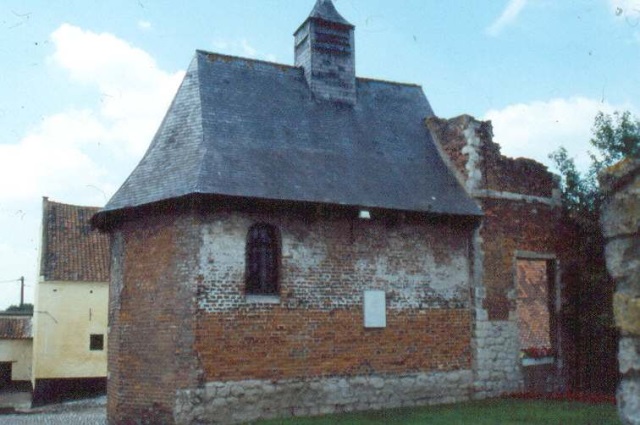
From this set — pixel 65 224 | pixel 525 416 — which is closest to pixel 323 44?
pixel 525 416

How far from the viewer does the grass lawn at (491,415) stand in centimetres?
1092

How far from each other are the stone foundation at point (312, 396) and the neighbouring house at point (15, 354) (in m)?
19.9

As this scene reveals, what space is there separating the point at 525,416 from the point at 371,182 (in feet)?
18.9

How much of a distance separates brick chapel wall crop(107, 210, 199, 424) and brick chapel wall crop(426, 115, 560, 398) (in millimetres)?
6624

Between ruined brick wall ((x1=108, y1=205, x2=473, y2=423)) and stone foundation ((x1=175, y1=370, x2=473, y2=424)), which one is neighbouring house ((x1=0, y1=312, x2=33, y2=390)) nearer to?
ruined brick wall ((x1=108, y1=205, x2=473, y2=423))

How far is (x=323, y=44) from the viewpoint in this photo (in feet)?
55.4

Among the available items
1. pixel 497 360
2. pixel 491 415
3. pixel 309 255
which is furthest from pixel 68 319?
pixel 491 415

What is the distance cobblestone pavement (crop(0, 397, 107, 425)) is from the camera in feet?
50.3

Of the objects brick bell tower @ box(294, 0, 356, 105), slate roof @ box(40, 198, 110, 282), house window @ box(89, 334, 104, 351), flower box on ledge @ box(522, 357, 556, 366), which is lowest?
house window @ box(89, 334, 104, 351)

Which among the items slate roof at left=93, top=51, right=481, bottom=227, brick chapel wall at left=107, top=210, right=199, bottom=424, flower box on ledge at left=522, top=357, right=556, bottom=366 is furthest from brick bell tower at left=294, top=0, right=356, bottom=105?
flower box on ledge at left=522, top=357, right=556, bottom=366

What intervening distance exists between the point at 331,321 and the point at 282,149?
12.8 ft

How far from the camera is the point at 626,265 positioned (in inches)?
145

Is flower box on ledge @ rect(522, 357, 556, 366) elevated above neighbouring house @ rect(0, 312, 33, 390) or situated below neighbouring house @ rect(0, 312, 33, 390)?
above

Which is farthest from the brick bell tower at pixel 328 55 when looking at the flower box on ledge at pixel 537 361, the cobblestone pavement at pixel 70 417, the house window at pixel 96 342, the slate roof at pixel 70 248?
the house window at pixel 96 342
